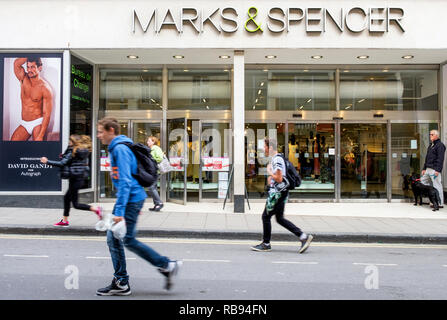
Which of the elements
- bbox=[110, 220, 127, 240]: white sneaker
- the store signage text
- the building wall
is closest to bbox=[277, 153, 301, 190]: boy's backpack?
bbox=[110, 220, 127, 240]: white sneaker

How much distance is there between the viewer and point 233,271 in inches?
213

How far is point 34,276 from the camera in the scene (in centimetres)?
498

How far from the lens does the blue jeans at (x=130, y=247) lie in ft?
14.0

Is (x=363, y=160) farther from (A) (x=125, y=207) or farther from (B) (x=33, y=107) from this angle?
(A) (x=125, y=207)

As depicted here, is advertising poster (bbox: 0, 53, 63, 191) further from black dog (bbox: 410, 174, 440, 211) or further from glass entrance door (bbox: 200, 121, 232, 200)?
black dog (bbox: 410, 174, 440, 211)

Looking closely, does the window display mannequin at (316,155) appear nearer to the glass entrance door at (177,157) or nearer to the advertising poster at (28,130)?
the glass entrance door at (177,157)

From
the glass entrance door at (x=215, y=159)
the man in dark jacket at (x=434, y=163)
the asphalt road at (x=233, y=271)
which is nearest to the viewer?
the asphalt road at (x=233, y=271)

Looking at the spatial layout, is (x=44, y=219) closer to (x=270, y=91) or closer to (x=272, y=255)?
(x=272, y=255)

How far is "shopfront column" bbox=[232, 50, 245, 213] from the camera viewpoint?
34.3 feet

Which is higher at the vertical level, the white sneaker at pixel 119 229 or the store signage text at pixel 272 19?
the store signage text at pixel 272 19

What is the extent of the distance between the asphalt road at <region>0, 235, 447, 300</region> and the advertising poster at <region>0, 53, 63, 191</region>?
351 centimetres

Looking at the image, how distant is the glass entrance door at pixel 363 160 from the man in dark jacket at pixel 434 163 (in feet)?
6.09

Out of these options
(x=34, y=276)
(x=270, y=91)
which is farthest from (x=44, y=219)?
(x=270, y=91)

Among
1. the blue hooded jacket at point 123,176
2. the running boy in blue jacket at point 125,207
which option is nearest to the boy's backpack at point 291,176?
the running boy in blue jacket at point 125,207
